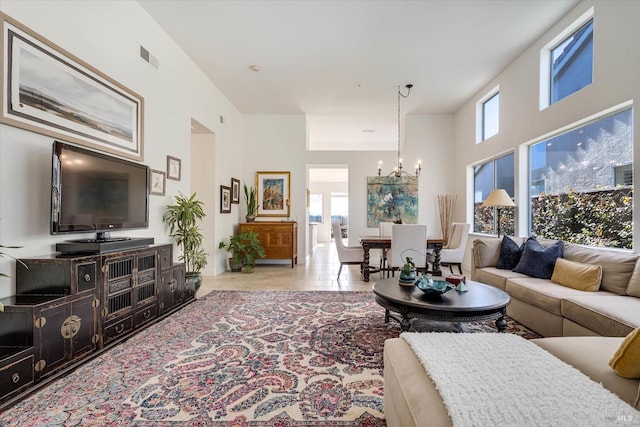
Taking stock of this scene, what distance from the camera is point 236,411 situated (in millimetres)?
1713

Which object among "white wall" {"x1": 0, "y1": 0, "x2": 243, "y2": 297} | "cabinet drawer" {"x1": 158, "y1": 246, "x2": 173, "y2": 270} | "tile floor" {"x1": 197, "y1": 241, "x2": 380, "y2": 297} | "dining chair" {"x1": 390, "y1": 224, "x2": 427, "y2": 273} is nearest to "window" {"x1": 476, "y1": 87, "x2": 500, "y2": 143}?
"dining chair" {"x1": 390, "y1": 224, "x2": 427, "y2": 273}

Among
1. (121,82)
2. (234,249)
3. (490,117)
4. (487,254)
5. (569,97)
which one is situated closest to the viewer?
(121,82)

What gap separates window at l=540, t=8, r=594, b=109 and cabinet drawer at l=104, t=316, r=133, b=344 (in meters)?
5.27

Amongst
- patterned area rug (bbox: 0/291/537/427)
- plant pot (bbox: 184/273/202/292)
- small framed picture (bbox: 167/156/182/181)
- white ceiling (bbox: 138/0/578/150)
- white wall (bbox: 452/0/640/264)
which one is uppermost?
white ceiling (bbox: 138/0/578/150)

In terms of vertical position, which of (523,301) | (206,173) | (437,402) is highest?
(206,173)

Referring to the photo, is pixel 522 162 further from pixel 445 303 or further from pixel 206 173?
pixel 206 173

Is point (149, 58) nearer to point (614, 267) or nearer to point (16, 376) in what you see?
point (16, 376)

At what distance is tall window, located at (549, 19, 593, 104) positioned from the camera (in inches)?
133

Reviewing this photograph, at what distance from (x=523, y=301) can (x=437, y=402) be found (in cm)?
255

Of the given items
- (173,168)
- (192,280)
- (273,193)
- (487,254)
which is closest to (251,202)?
(273,193)

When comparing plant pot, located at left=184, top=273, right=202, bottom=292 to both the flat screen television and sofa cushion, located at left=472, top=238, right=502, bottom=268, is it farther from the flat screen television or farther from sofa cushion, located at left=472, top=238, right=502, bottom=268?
sofa cushion, located at left=472, top=238, right=502, bottom=268

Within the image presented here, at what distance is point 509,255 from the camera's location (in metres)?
3.71

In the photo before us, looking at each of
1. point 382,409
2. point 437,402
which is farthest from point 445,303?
point 437,402

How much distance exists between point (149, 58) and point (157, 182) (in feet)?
4.80
